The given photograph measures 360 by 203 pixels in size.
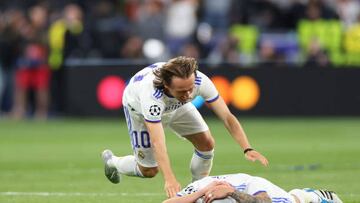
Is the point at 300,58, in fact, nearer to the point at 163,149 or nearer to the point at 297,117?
the point at 297,117

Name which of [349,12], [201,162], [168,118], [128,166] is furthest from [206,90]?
[349,12]

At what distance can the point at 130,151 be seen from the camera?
1603cm

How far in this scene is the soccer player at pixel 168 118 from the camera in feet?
30.6

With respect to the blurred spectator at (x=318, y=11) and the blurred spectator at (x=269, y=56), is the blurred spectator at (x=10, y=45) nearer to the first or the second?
the blurred spectator at (x=269, y=56)

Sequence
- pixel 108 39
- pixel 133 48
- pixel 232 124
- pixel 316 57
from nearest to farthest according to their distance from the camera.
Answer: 1. pixel 232 124
2. pixel 316 57
3. pixel 133 48
4. pixel 108 39

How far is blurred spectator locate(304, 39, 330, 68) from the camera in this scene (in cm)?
2266

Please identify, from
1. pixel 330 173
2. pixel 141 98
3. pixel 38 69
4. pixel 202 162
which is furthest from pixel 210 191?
pixel 38 69

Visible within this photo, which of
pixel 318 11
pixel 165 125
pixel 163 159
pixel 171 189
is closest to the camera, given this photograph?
pixel 171 189

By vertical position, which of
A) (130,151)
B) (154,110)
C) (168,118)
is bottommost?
(130,151)

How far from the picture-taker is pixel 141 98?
973 cm

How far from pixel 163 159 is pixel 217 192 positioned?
2.96 feet

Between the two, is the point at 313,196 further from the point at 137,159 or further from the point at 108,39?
the point at 108,39

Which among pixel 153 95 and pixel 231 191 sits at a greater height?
pixel 153 95

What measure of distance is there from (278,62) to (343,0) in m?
3.16
